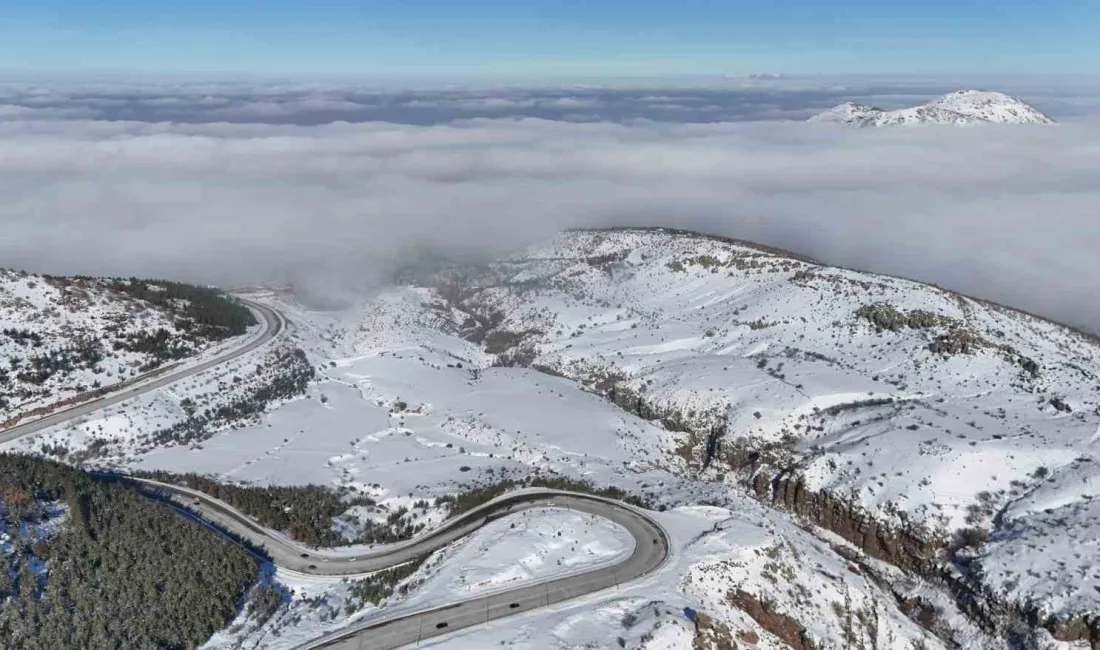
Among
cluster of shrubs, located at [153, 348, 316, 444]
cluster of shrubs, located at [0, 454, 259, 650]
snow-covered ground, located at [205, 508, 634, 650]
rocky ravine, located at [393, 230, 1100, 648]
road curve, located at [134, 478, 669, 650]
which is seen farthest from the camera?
cluster of shrubs, located at [153, 348, 316, 444]

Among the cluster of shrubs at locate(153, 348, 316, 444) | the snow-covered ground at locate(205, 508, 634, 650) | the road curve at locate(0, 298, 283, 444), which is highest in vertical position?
the snow-covered ground at locate(205, 508, 634, 650)

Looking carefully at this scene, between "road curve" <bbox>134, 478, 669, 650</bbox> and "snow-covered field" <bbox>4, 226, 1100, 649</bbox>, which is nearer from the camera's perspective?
"road curve" <bbox>134, 478, 669, 650</bbox>

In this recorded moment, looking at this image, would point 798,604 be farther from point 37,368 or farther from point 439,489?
point 37,368

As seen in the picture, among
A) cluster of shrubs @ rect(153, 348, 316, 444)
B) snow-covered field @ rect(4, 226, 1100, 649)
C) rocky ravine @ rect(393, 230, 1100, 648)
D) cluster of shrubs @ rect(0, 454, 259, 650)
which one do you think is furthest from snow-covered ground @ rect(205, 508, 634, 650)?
cluster of shrubs @ rect(153, 348, 316, 444)

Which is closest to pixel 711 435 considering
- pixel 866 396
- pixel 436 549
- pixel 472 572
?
pixel 866 396

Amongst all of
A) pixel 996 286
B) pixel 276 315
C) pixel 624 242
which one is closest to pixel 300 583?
pixel 276 315

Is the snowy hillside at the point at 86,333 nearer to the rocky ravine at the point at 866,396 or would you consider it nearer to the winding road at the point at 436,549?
the winding road at the point at 436,549

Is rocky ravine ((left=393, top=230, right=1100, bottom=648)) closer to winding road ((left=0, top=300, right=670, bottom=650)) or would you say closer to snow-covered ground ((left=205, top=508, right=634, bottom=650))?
winding road ((left=0, top=300, right=670, bottom=650))

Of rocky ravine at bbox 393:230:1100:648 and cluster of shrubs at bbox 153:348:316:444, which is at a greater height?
rocky ravine at bbox 393:230:1100:648

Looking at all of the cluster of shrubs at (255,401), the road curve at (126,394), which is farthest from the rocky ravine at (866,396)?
the road curve at (126,394)
